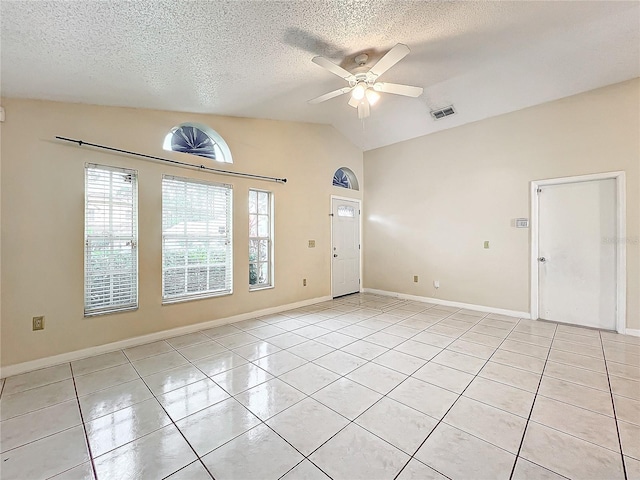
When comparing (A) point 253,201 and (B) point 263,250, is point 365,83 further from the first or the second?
(B) point 263,250

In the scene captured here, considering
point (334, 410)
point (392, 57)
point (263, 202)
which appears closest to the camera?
point (334, 410)

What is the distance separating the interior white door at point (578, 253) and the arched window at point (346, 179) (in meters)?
3.23

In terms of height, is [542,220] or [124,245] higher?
[542,220]

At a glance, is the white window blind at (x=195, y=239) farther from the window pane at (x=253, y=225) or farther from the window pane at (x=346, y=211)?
the window pane at (x=346, y=211)

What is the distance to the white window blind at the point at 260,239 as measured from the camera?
432cm

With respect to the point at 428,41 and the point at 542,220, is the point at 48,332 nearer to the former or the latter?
the point at 428,41

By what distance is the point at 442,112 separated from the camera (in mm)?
4488

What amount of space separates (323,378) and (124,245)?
2.61m

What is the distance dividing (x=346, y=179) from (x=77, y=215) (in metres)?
4.56

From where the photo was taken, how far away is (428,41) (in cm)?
271

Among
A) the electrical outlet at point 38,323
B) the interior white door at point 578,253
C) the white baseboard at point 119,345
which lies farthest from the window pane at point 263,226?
the interior white door at point 578,253

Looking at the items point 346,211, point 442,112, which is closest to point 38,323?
point 346,211

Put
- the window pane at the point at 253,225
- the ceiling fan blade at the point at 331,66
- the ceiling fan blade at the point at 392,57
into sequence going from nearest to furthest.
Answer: the ceiling fan blade at the point at 392,57 < the ceiling fan blade at the point at 331,66 < the window pane at the point at 253,225

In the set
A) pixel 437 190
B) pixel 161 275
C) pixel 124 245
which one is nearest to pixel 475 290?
pixel 437 190
